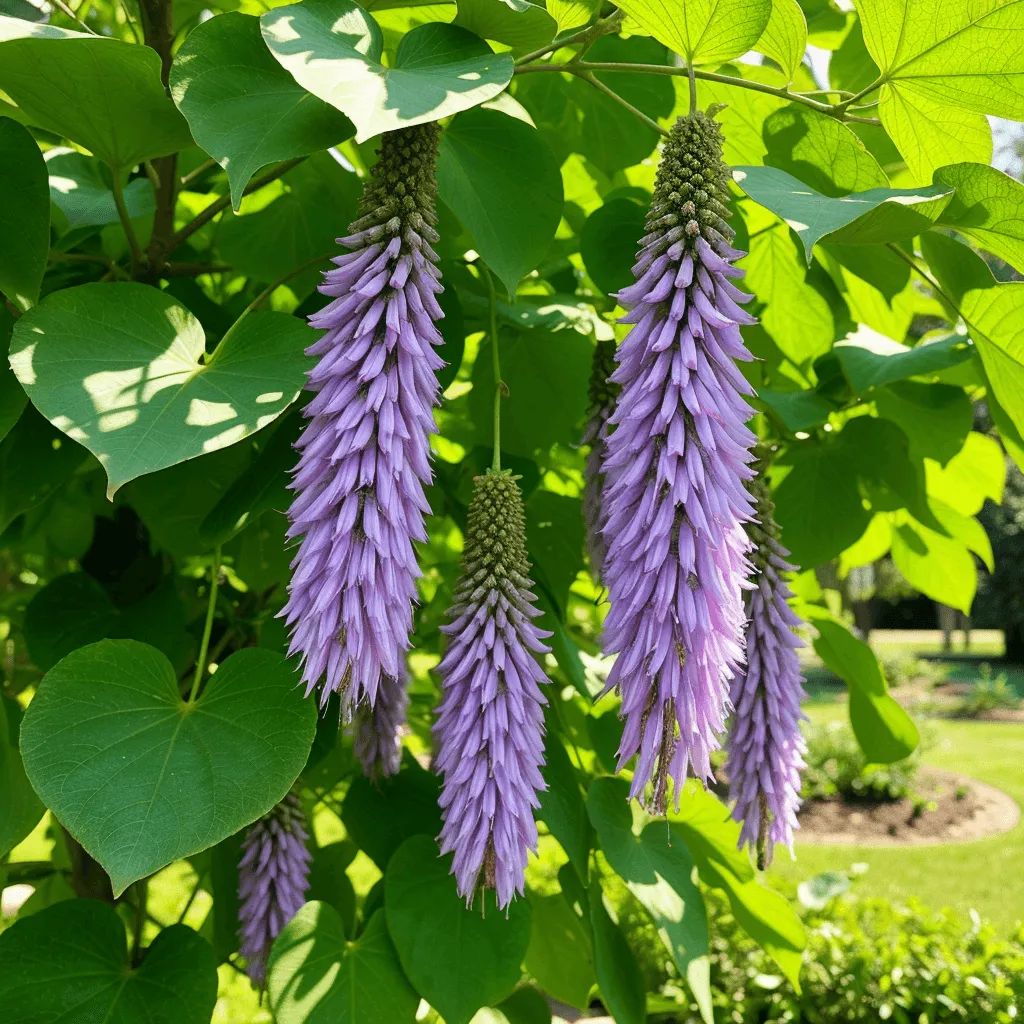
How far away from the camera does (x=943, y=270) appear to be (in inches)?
39.8

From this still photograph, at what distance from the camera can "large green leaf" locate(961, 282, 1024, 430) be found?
961mm

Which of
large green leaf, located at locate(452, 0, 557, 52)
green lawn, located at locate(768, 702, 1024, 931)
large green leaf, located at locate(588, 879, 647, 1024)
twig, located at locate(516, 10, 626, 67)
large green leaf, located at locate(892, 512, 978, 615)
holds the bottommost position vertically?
green lawn, located at locate(768, 702, 1024, 931)

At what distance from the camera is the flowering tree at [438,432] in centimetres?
76

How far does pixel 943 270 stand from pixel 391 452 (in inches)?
24.9

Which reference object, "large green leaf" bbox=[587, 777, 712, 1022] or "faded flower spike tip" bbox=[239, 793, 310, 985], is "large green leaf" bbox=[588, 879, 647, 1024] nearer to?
"large green leaf" bbox=[587, 777, 712, 1022]

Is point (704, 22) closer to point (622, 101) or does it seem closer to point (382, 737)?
point (622, 101)

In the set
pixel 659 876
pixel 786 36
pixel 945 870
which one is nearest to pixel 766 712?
pixel 659 876

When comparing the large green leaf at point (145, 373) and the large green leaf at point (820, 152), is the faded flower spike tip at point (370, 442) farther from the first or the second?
the large green leaf at point (820, 152)

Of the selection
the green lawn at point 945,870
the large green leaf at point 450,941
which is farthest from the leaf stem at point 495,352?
the green lawn at point 945,870

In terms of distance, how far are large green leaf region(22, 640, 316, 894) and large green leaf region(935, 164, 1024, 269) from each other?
2.35 ft

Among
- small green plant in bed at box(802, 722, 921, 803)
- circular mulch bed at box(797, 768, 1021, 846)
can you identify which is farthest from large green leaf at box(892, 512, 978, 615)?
small green plant in bed at box(802, 722, 921, 803)

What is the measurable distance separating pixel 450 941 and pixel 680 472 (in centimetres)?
62

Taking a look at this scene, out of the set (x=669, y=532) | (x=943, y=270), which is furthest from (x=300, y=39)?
(x=943, y=270)

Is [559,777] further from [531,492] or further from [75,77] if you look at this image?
[75,77]
